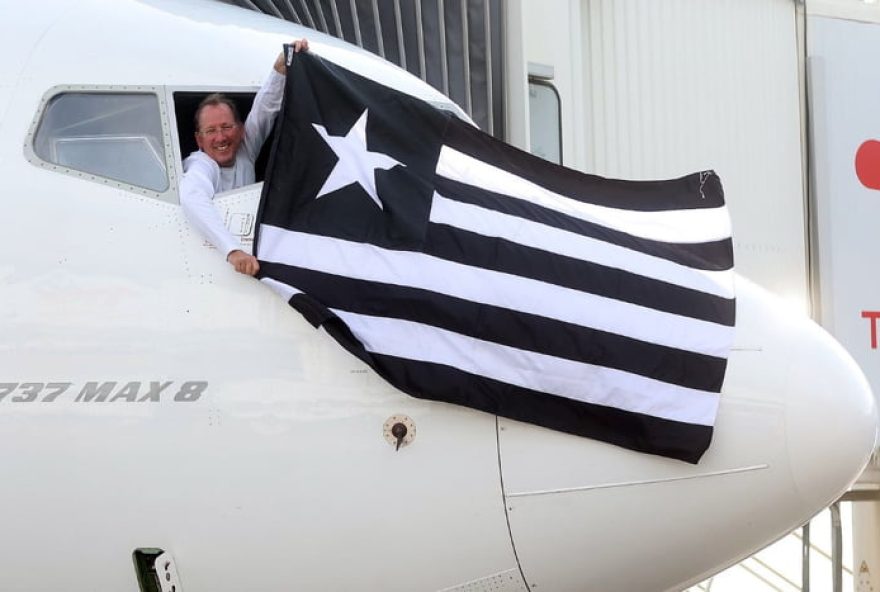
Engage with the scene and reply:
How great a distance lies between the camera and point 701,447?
17.3 feet

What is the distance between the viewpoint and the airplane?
5008 mm

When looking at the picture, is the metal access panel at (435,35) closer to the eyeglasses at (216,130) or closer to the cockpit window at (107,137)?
the eyeglasses at (216,130)

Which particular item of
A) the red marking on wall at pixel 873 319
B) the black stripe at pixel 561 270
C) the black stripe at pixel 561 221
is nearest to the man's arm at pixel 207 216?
the black stripe at pixel 561 270

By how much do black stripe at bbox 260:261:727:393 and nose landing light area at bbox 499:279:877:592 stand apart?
251 mm

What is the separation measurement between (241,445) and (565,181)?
2160 millimetres

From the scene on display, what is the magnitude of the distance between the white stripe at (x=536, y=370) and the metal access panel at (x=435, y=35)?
308cm

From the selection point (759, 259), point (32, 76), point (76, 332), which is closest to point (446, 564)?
point (76, 332)

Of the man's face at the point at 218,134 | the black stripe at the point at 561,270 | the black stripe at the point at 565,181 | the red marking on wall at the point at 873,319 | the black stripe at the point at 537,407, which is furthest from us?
the red marking on wall at the point at 873,319

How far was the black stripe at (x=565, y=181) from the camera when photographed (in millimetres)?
5824

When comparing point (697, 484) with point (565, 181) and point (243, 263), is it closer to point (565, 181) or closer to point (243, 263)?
point (565, 181)

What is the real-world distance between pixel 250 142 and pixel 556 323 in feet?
5.90

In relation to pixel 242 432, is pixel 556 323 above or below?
above

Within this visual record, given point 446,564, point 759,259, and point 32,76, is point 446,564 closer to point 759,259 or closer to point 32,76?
point 32,76

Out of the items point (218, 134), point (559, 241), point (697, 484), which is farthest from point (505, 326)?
point (218, 134)
